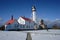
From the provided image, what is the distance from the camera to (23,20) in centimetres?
3759

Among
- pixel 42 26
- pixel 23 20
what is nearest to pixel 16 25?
pixel 23 20

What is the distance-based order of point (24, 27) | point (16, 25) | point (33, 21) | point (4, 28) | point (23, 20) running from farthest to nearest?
point (33, 21) → point (23, 20) → point (24, 27) → point (16, 25) → point (4, 28)

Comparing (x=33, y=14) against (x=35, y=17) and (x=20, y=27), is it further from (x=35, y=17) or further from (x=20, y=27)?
(x=20, y=27)

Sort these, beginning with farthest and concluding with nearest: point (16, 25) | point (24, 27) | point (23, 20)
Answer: point (23, 20) < point (24, 27) < point (16, 25)

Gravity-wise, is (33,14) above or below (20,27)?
above

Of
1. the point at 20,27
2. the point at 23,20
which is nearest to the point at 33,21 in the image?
the point at 23,20

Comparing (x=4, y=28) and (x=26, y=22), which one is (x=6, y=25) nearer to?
(x=4, y=28)

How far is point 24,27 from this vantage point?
35.3 m

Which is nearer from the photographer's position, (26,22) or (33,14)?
(26,22)

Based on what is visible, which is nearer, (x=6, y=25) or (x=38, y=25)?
(x=6, y=25)

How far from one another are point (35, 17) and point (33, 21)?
1.69 metres

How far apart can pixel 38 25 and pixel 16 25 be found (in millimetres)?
8322

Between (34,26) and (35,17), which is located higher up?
(35,17)

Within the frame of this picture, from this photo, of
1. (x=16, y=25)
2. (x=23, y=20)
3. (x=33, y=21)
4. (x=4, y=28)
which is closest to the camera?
(x=4, y=28)
